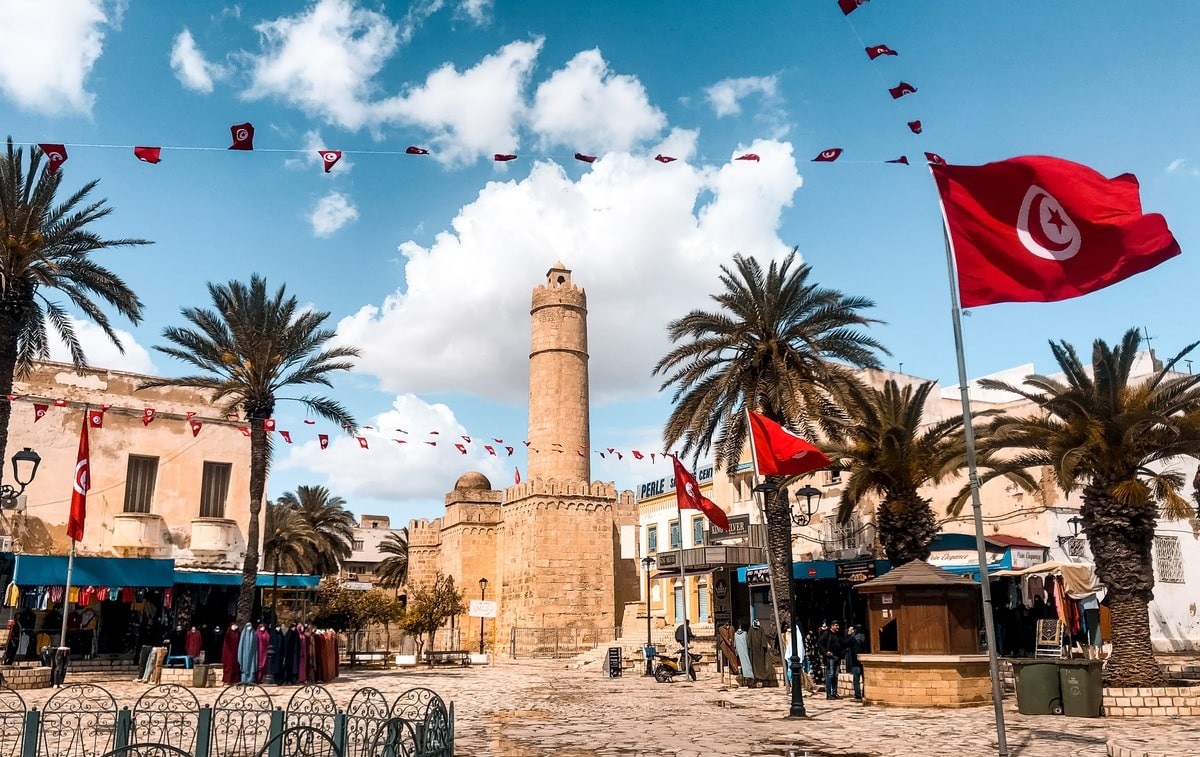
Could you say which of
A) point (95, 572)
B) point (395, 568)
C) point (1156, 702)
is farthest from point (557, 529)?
point (1156, 702)

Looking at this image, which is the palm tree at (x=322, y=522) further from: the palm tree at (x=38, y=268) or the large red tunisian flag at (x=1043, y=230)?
the large red tunisian flag at (x=1043, y=230)

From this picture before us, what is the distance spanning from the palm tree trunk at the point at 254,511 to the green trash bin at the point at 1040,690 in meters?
17.4

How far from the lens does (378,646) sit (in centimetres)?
4278

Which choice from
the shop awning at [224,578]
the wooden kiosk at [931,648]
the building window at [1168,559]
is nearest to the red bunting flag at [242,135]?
the wooden kiosk at [931,648]

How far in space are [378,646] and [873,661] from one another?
102 ft

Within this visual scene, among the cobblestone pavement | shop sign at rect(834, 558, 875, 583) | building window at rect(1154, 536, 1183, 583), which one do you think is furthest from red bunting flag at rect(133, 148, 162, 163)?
building window at rect(1154, 536, 1183, 583)

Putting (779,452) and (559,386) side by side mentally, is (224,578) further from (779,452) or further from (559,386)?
(559,386)

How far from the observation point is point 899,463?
66.3ft

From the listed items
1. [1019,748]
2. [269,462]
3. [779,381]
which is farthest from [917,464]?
[269,462]

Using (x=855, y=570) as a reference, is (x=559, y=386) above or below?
above

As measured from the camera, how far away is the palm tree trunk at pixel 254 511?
2317 cm

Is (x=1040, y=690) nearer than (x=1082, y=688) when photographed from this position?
No

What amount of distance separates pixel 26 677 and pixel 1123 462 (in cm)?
2130

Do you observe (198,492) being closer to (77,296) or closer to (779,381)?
(77,296)
